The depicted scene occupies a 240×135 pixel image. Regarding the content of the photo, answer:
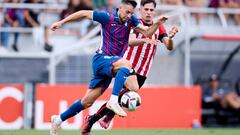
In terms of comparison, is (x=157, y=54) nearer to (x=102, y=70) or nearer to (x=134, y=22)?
(x=134, y=22)

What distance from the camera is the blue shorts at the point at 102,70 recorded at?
12.4 meters

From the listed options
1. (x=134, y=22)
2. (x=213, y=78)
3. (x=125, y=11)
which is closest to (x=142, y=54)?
(x=134, y=22)

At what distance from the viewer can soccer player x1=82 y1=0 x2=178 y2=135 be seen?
42.5 ft

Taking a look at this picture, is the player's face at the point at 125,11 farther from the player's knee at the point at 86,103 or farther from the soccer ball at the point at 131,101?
the player's knee at the point at 86,103

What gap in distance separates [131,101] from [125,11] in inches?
54.0

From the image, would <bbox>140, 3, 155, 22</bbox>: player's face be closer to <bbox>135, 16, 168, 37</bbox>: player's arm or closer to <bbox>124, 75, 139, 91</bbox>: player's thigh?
<bbox>135, 16, 168, 37</bbox>: player's arm

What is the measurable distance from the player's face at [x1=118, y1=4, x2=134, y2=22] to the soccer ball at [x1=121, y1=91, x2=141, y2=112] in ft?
3.81

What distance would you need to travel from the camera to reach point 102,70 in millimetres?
12453

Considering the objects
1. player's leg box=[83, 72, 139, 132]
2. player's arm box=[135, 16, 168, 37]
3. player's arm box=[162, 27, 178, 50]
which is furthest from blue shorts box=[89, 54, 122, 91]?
player's arm box=[162, 27, 178, 50]

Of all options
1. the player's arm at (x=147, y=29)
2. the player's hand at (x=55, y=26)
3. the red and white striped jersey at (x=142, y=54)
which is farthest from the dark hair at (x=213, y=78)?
the player's hand at (x=55, y=26)

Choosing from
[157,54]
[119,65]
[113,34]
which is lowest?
[157,54]

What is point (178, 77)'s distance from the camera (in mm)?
22078

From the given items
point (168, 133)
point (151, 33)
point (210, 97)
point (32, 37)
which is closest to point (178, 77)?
point (210, 97)

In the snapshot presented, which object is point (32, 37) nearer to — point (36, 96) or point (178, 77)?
point (36, 96)
